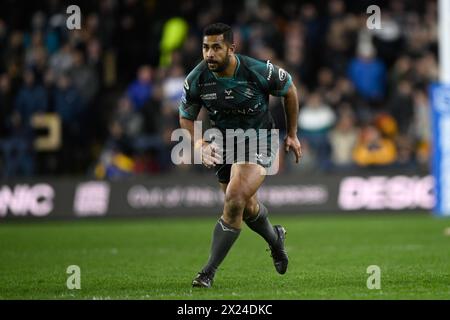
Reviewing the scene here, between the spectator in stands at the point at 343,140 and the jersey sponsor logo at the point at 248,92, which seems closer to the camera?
the jersey sponsor logo at the point at 248,92

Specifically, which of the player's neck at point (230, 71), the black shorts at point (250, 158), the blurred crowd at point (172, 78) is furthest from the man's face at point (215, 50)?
the blurred crowd at point (172, 78)

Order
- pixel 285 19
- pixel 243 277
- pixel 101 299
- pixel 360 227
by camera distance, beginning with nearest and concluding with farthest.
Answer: pixel 101 299 < pixel 243 277 < pixel 360 227 < pixel 285 19

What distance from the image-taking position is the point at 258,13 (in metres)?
22.5

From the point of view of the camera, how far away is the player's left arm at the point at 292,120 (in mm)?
9586

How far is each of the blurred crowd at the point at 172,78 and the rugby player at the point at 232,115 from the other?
10444 mm

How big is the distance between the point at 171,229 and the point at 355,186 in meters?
4.03

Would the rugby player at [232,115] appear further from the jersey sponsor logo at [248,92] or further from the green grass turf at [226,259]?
the green grass turf at [226,259]

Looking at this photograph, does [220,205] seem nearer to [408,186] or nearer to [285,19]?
[408,186]

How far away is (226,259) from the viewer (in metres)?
12.4

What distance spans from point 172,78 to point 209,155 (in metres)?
11.9

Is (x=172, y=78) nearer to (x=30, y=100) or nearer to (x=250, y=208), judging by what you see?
(x=30, y=100)

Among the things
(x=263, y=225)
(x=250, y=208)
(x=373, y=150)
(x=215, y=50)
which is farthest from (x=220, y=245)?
(x=373, y=150)

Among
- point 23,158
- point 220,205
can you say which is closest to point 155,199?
point 220,205
